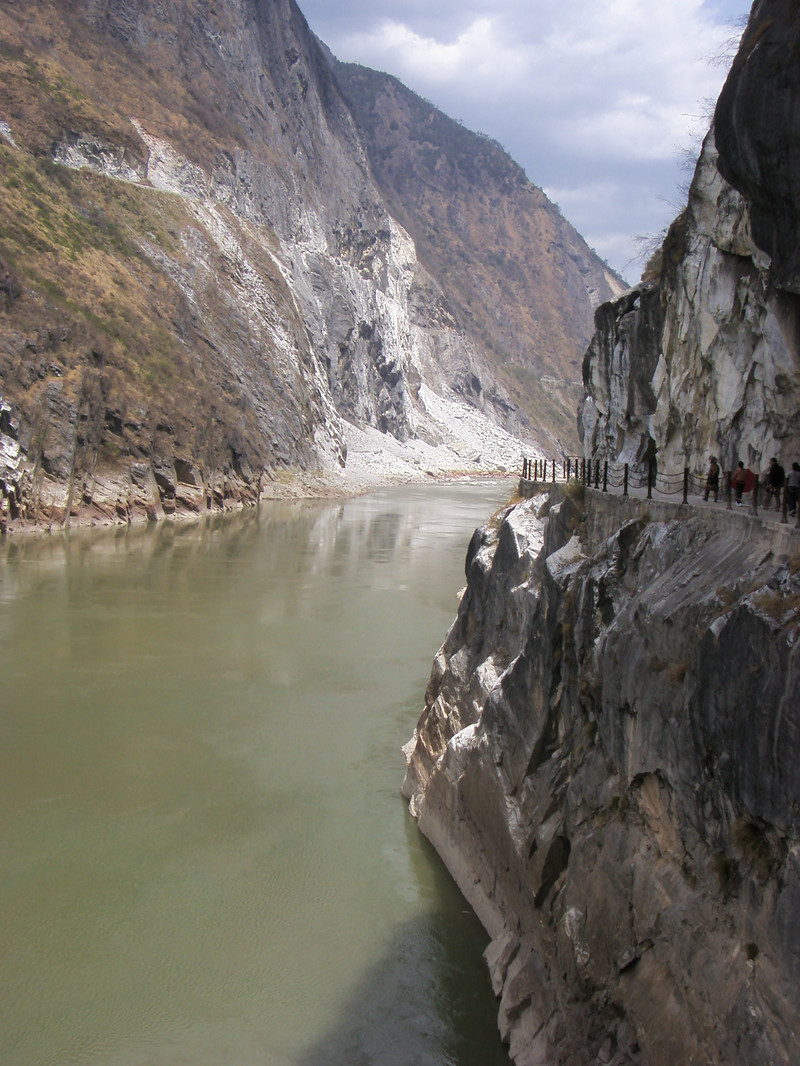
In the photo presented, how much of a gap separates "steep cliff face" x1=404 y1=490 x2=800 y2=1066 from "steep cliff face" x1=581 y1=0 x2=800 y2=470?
247cm

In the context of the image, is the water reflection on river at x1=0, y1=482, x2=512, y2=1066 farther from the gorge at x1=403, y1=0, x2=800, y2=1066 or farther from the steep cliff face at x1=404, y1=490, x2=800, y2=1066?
the steep cliff face at x1=404, y1=490, x2=800, y2=1066

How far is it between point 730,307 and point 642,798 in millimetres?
7212

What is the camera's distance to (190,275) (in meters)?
67.4

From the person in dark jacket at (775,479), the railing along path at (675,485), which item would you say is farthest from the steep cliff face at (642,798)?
the person in dark jacket at (775,479)

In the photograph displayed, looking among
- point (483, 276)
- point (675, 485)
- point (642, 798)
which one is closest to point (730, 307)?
point (675, 485)

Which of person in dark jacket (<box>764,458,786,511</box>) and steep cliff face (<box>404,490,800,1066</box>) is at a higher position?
person in dark jacket (<box>764,458,786,511</box>)

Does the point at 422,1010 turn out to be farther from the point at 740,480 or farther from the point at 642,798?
the point at 740,480

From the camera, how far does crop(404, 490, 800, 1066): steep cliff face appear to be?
560 cm

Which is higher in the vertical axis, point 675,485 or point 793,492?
point 793,492

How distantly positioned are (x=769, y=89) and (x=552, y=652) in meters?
5.96

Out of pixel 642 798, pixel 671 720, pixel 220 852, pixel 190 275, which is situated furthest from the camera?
pixel 190 275

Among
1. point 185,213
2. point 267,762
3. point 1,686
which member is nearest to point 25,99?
point 185,213

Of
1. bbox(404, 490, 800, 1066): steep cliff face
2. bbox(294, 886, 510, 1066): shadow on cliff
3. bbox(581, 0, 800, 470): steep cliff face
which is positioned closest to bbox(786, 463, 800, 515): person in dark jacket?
bbox(404, 490, 800, 1066): steep cliff face

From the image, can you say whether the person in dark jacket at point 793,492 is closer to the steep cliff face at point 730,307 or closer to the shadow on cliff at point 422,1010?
the steep cliff face at point 730,307
